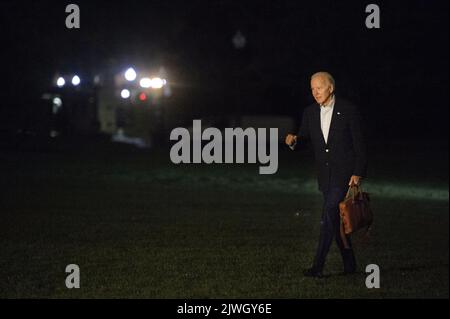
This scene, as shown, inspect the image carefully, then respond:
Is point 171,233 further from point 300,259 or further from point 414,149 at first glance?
point 414,149

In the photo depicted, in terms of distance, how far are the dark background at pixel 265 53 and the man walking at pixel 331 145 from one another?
20.2 m

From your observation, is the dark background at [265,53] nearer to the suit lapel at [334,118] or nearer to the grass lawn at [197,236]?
the grass lawn at [197,236]

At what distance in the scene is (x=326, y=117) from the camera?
9.52 m

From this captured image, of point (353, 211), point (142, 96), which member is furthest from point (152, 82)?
point (353, 211)

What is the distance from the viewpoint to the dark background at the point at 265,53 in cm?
3080

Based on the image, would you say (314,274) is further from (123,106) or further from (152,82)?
(123,106)

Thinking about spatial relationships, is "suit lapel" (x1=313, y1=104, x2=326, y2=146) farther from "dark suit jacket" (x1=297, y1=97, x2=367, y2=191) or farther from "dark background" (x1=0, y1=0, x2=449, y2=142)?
"dark background" (x1=0, y1=0, x2=449, y2=142)

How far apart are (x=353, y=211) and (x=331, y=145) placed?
0.69 meters

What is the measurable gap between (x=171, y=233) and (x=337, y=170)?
15.1 feet

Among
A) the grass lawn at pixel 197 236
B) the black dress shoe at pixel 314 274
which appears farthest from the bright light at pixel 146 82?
the black dress shoe at pixel 314 274

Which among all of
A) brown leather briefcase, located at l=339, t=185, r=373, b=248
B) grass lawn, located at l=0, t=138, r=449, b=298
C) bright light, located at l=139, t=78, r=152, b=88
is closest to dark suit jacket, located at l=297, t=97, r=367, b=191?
brown leather briefcase, located at l=339, t=185, r=373, b=248

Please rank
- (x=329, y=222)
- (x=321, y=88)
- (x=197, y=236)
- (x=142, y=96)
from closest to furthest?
1. (x=321, y=88)
2. (x=329, y=222)
3. (x=197, y=236)
4. (x=142, y=96)

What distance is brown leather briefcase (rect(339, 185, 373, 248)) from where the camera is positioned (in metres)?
9.47

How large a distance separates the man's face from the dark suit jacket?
20 centimetres
